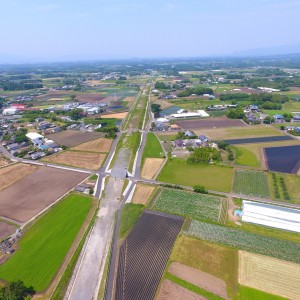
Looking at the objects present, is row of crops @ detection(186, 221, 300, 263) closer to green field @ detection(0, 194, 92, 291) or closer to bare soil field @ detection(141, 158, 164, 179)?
green field @ detection(0, 194, 92, 291)

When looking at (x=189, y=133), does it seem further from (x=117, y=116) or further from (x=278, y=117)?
(x=117, y=116)

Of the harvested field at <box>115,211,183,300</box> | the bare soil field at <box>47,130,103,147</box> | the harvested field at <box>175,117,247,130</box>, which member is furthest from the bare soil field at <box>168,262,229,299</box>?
the harvested field at <box>175,117,247,130</box>

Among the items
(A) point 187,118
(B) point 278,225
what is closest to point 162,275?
(B) point 278,225

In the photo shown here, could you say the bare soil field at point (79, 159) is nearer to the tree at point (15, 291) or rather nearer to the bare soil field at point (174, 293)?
the tree at point (15, 291)

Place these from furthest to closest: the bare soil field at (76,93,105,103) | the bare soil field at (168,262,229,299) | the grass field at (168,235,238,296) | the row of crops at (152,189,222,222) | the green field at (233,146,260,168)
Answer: the bare soil field at (76,93,105,103) → the green field at (233,146,260,168) → the row of crops at (152,189,222,222) → the grass field at (168,235,238,296) → the bare soil field at (168,262,229,299)

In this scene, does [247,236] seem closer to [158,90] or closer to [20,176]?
[20,176]

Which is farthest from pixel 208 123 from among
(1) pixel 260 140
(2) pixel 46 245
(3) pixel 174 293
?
(3) pixel 174 293
